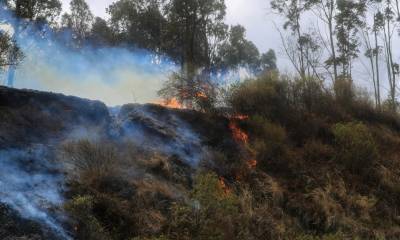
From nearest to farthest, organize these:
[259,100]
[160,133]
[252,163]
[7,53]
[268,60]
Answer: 1. [160,133]
2. [252,163]
3. [7,53]
4. [259,100]
5. [268,60]

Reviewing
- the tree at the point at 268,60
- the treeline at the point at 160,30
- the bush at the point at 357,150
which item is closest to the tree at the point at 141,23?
the treeline at the point at 160,30

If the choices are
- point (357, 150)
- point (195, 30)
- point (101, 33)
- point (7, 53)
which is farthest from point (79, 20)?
point (357, 150)

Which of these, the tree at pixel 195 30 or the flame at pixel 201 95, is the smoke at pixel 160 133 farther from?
the tree at pixel 195 30

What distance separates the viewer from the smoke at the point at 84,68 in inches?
1072

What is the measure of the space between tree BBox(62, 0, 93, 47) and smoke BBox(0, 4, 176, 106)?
2.90 ft

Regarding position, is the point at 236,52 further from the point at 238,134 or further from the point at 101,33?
the point at 238,134

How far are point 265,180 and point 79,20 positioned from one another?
2404cm

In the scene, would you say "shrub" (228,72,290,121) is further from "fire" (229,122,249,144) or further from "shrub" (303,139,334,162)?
"shrub" (303,139,334,162)

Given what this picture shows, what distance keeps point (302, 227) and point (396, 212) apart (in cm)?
292

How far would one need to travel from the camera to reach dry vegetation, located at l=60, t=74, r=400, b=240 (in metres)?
8.74

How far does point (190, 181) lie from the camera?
38.6 ft

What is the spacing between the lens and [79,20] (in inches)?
1313

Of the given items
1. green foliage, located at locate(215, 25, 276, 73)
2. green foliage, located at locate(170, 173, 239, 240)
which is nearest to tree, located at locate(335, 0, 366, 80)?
green foliage, located at locate(215, 25, 276, 73)

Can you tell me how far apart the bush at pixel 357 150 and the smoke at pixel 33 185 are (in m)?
8.21
